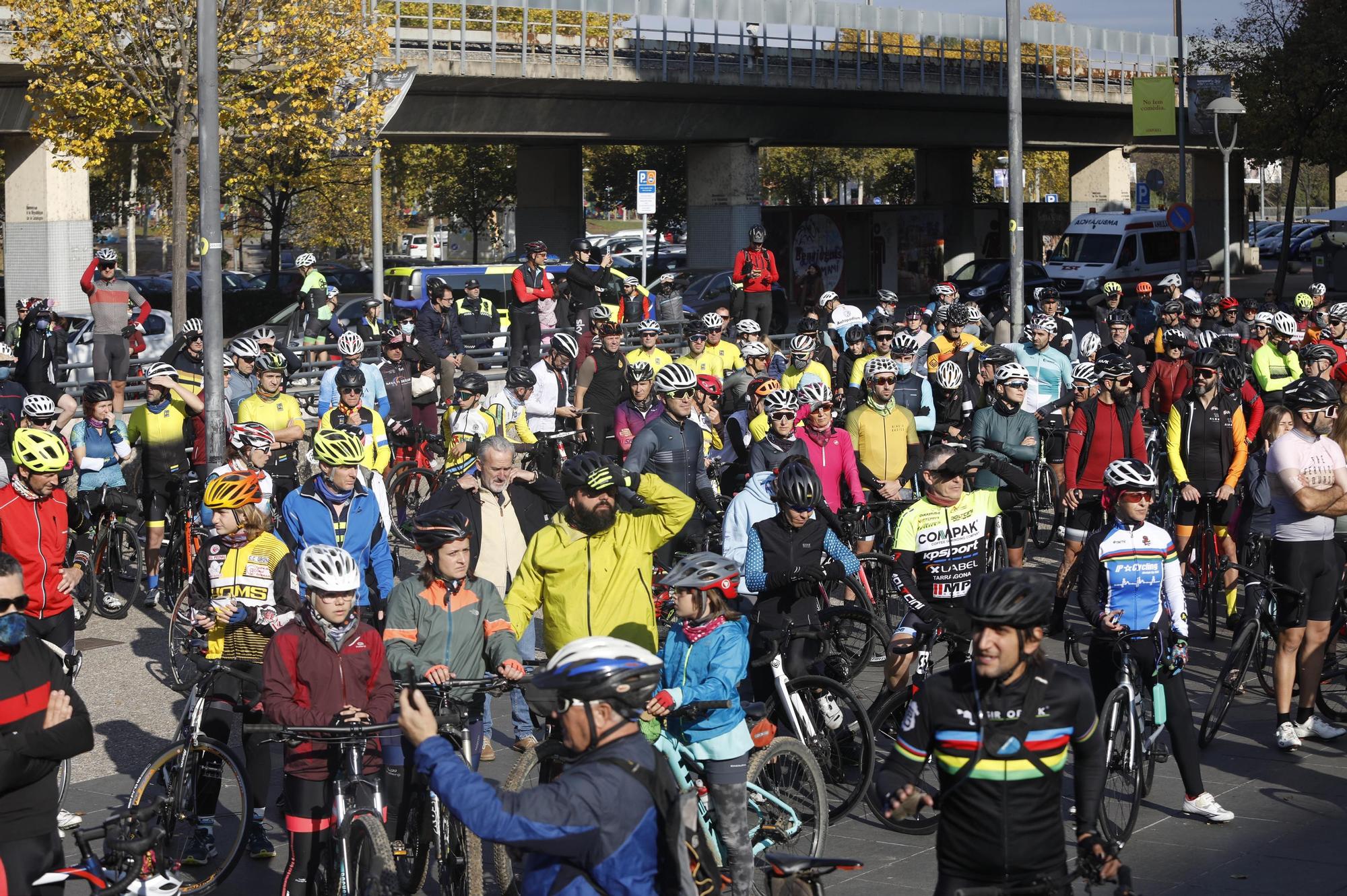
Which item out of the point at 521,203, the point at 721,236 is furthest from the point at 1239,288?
the point at 521,203

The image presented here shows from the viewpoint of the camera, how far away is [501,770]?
938cm

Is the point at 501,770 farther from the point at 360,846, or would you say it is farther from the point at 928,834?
the point at 360,846

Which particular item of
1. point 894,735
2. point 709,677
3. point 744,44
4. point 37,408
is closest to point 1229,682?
point 894,735

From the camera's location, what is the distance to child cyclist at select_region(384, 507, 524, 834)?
23.7 feet

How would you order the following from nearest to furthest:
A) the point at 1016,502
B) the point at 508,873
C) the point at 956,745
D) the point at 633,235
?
the point at 956,745 < the point at 508,873 < the point at 1016,502 < the point at 633,235

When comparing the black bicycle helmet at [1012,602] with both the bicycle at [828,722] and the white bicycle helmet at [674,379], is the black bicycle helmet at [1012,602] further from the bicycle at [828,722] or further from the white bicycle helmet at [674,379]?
the white bicycle helmet at [674,379]

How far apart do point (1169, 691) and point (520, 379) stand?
8.40 meters

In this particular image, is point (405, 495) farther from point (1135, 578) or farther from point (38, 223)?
point (38, 223)

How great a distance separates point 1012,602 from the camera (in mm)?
5020

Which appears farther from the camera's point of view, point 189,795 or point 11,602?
point 189,795

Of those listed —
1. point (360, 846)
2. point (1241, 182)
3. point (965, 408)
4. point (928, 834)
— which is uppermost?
point (1241, 182)

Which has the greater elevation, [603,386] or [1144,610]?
[603,386]

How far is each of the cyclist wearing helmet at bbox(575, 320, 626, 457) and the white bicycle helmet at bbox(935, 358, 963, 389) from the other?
3293mm

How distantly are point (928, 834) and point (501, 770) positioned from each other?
2.49 meters
